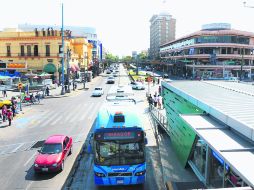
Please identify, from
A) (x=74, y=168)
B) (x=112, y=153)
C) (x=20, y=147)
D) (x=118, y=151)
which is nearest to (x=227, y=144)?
(x=118, y=151)

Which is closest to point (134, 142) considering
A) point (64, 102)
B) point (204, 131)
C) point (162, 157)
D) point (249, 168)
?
point (204, 131)

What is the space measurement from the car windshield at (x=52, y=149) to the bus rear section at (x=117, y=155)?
401 centimetres

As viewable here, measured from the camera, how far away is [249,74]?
86875mm

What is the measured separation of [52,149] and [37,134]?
289 inches

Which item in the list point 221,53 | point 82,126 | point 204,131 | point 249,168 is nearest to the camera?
point 249,168

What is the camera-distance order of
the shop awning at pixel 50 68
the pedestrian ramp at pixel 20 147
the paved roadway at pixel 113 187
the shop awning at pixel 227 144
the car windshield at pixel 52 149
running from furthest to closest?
the shop awning at pixel 50 68 < the pedestrian ramp at pixel 20 147 < the car windshield at pixel 52 149 < the paved roadway at pixel 113 187 < the shop awning at pixel 227 144

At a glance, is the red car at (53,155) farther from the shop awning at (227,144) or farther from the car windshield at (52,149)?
the shop awning at (227,144)

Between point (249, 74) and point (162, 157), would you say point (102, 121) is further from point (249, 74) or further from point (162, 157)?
point (249, 74)

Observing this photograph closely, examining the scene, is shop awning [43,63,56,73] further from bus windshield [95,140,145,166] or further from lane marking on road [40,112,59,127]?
bus windshield [95,140,145,166]

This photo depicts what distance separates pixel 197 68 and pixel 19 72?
159 ft

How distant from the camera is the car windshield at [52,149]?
629 inches

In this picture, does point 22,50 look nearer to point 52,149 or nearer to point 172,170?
point 52,149

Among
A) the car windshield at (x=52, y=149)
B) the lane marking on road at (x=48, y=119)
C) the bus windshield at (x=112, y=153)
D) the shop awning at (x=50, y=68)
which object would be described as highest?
the shop awning at (x=50, y=68)

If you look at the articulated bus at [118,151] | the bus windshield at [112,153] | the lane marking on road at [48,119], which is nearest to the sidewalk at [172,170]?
the articulated bus at [118,151]
